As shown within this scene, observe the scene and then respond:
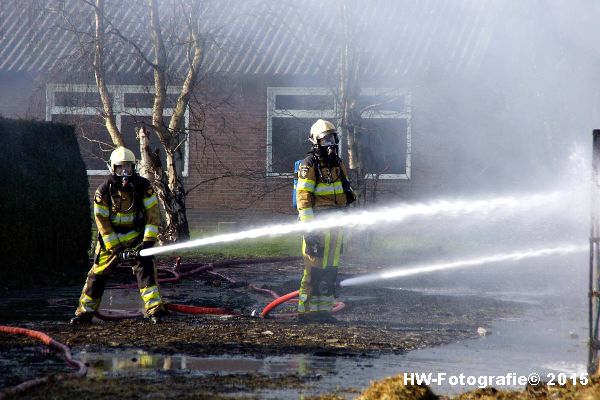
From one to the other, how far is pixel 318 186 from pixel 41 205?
474 cm

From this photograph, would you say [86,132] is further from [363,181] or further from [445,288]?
[445,288]

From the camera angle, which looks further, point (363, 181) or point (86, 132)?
point (86, 132)

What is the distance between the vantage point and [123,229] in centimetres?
930

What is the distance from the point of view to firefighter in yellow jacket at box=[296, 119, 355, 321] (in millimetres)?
9336

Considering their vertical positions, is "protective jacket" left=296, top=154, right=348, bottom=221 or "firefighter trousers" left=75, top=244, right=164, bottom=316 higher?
"protective jacket" left=296, top=154, right=348, bottom=221

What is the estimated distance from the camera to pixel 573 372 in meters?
6.64

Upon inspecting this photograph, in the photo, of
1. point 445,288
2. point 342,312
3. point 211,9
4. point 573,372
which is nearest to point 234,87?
point 211,9

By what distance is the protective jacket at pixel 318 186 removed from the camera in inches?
373

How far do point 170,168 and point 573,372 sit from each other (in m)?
11.0

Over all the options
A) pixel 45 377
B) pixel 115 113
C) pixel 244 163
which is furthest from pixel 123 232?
pixel 115 113

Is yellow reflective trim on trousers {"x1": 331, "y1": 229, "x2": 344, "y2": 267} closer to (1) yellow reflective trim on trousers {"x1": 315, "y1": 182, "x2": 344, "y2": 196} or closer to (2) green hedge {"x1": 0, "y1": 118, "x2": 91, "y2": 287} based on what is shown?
(1) yellow reflective trim on trousers {"x1": 315, "y1": 182, "x2": 344, "y2": 196}

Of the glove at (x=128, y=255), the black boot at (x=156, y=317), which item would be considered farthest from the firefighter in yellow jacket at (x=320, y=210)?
the glove at (x=128, y=255)

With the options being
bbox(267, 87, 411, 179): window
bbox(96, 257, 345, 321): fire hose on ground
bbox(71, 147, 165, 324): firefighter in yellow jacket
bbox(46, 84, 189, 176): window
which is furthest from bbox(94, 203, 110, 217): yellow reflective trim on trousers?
bbox(46, 84, 189, 176): window

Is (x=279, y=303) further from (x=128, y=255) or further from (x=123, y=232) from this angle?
(x=123, y=232)
